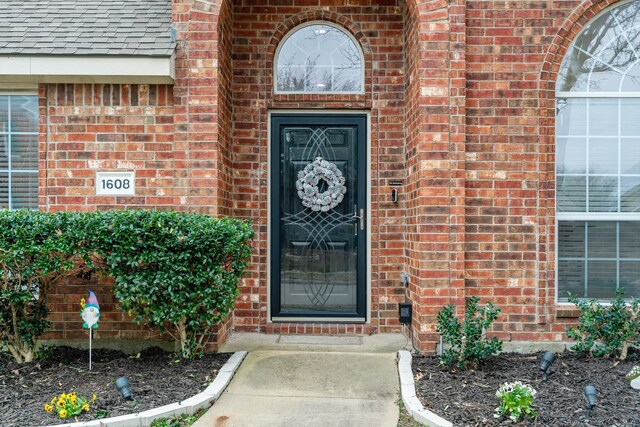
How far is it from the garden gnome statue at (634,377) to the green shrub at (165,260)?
3387mm

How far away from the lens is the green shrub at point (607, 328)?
4.70m

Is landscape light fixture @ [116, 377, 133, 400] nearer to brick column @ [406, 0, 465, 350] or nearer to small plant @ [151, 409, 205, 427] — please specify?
small plant @ [151, 409, 205, 427]

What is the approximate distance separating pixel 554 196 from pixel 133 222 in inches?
158

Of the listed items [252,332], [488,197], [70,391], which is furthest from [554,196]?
[70,391]

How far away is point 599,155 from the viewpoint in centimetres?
529

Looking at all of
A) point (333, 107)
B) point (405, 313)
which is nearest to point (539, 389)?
point (405, 313)

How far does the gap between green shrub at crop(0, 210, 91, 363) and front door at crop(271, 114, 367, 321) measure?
6.90 ft

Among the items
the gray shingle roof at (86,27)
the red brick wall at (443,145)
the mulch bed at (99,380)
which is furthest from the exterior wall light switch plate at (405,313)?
the gray shingle roof at (86,27)

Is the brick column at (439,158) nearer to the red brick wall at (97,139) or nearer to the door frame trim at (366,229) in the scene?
the door frame trim at (366,229)

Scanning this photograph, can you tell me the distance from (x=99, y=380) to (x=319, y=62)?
3.91 metres

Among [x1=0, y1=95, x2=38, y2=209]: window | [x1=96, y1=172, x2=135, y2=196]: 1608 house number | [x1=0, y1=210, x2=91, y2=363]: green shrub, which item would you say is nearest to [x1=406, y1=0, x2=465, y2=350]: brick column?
[x1=96, y1=172, x2=135, y2=196]: 1608 house number

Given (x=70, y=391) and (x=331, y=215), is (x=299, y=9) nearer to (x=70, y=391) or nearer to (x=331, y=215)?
(x=331, y=215)

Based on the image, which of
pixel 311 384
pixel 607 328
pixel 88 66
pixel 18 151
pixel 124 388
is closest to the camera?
pixel 124 388

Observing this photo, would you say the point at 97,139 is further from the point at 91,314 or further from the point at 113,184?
the point at 91,314
